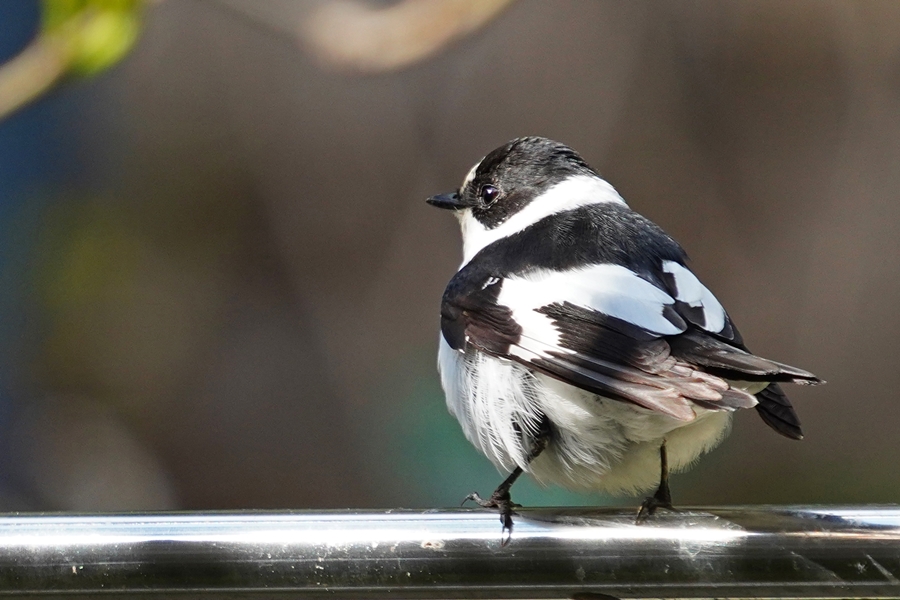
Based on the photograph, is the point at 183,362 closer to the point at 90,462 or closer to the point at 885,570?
the point at 90,462

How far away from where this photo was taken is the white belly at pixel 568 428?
202 centimetres

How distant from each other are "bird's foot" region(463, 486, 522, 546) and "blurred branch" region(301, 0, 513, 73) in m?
2.35

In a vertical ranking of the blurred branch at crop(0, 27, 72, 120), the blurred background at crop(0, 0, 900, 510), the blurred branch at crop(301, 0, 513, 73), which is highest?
the blurred branch at crop(0, 27, 72, 120)

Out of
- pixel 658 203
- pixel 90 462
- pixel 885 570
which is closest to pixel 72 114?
pixel 90 462

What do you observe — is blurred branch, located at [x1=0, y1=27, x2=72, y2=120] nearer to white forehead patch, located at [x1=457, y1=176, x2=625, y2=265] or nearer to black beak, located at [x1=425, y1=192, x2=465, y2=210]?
black beak, located at [x1=425, y1=192, x2=465, y2=210]

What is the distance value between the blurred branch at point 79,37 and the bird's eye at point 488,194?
115cm

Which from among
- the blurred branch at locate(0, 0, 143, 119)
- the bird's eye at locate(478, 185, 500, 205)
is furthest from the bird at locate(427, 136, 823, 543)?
the blurred branch at locate(0, 0, 143, 119)

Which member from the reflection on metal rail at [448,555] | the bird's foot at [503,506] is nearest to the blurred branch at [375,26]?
the bird's foot at [503,506]

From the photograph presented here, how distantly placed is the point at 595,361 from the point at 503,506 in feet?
0.98

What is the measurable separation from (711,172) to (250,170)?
1851 millimetres

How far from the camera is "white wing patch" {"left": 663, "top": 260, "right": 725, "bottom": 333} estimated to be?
2.01 metres

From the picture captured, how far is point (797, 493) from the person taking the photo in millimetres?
4195

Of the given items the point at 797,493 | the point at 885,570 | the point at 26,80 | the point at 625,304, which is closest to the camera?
the point at 885,570

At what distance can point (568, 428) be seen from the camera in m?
2.08
